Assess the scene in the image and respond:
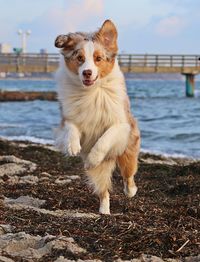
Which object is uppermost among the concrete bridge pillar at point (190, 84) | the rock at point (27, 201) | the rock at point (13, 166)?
the rock at point (27, 201)

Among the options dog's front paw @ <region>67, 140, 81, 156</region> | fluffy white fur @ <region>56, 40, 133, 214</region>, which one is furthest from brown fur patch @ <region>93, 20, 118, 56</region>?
dog's front paw @ <region>67, 140, 81, 156</region>

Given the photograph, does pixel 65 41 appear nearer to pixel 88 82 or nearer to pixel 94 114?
pixel 88 82

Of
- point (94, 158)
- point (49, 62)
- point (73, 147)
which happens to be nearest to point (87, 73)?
point (73, 147)

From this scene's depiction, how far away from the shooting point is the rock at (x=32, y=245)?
13.1 ft

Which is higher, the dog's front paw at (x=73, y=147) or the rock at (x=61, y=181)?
the dog's front paw at (x=73, y=147)

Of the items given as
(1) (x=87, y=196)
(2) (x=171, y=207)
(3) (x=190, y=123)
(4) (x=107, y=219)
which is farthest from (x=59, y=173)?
(3) (x=190, y=123)

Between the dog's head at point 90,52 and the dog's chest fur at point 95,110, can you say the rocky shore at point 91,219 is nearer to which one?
the dog's chest fur at point 95,110

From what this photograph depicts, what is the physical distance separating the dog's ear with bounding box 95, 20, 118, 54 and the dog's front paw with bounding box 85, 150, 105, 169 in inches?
41.6

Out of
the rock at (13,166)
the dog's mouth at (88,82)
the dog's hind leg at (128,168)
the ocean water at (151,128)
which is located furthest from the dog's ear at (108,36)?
the ocean water at (151,128)

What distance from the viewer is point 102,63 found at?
5.76 metres

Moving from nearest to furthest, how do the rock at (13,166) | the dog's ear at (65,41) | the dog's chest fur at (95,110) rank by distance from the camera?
the dog's ear at (65,41) < the dog's chest fur at (95,110) < the rock at (13,166)

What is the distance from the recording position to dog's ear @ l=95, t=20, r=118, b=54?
19.2 ft

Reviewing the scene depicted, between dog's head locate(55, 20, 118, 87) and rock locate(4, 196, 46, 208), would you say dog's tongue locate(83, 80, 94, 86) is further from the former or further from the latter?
rock locate(4, 196, 46, 208)

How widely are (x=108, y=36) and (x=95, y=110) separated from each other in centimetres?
77
